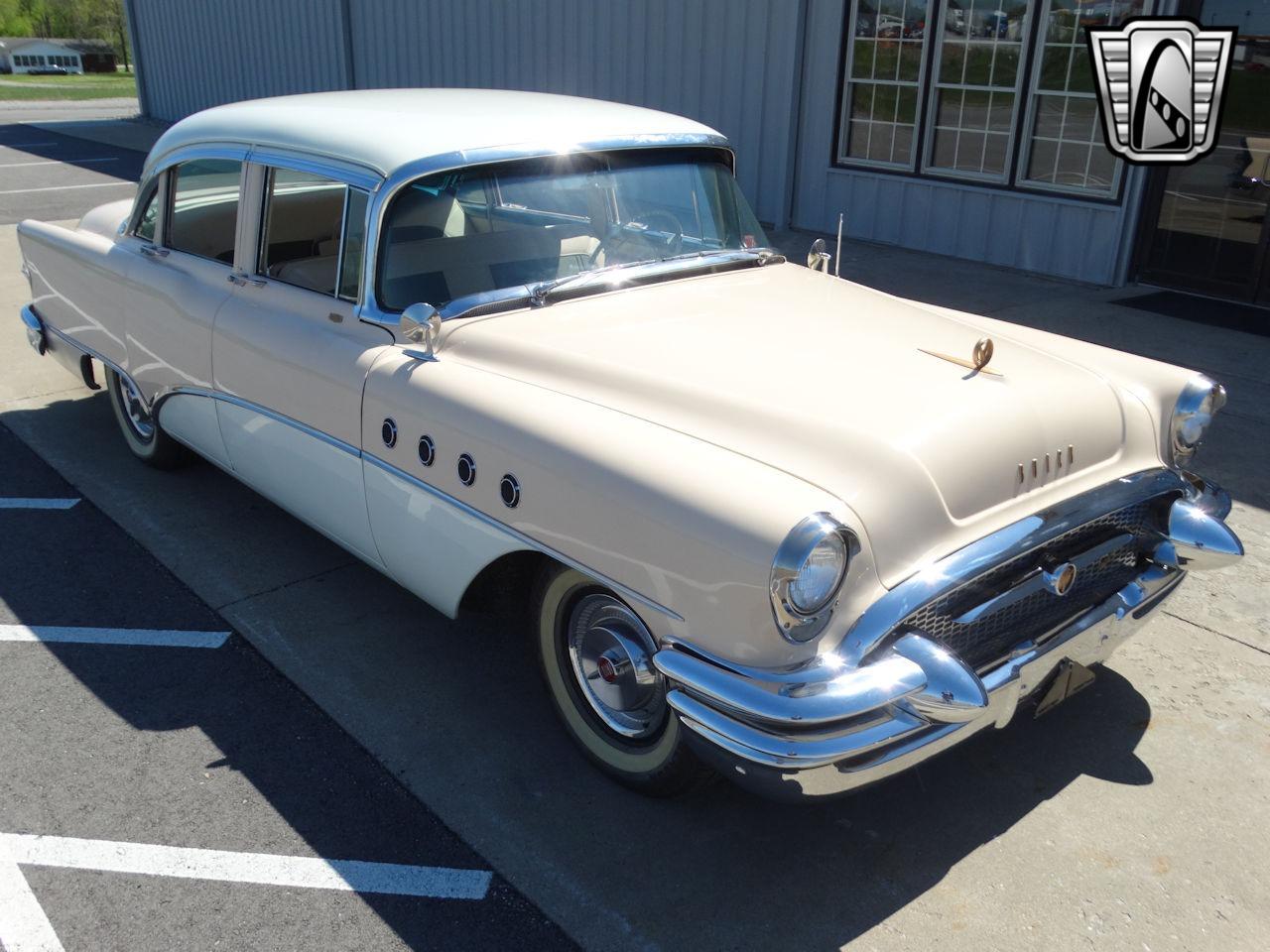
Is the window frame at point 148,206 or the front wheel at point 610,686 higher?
the window frame at point 148,206

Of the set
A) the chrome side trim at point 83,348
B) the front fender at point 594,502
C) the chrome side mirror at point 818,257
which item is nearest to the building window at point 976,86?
the chrome side mirror at point 818,257

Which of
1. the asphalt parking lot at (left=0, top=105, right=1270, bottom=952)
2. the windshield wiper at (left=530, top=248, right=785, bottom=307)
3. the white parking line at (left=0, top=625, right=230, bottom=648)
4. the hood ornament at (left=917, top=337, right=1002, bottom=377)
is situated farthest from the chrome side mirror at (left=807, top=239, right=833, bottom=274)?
the white parking line at (left=0, top=625, right=230, bottom=648)

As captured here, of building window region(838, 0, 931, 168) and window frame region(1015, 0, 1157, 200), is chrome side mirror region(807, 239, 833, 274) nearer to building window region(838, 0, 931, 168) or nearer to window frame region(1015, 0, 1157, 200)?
window frame region(1015, 0, 1157, 200)

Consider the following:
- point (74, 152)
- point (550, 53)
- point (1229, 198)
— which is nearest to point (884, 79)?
point (1229, 198)

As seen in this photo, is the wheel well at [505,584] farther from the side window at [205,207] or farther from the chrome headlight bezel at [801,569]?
the side window at [205,207]

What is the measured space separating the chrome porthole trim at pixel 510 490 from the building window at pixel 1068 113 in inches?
296

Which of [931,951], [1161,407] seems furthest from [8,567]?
[1161,407]

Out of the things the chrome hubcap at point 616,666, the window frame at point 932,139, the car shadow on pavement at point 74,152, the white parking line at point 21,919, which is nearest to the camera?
the white parking line at point 21,919

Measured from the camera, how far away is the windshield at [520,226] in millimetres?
3645

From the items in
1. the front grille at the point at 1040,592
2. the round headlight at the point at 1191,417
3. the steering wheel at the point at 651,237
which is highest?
the steering wheel at the point at 651,237

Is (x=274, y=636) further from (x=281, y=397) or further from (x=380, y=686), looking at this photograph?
(x=281, y=397)

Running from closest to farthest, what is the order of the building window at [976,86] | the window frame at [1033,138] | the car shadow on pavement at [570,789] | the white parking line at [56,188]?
1. the car shadow on pavement at [570,789]
2. the window frame at [1033,138]
3. the building window at [976,86]
4. the white parking line at [56,188]

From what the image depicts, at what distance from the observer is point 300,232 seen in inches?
167

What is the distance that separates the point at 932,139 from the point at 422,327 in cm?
783
